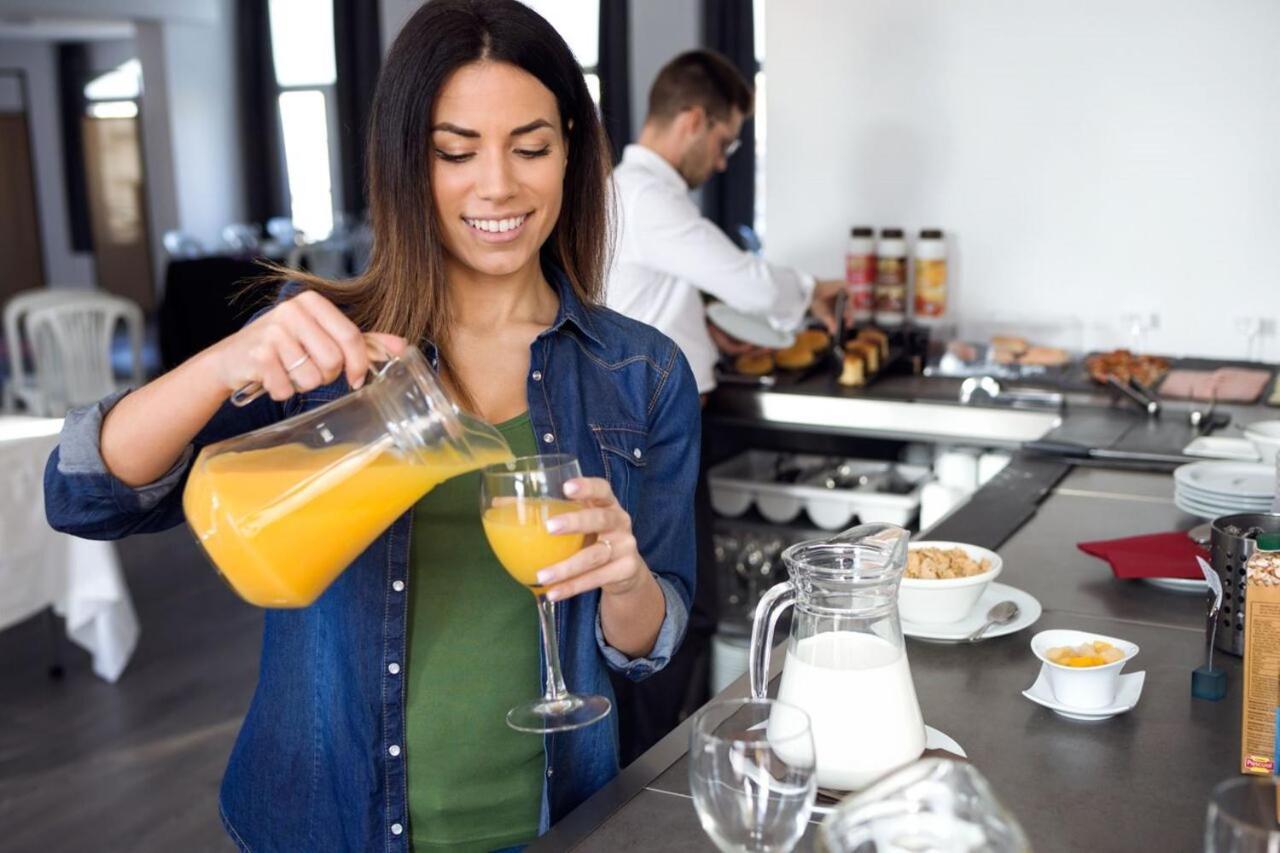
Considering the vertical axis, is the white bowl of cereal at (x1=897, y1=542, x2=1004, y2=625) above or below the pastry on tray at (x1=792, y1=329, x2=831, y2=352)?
below

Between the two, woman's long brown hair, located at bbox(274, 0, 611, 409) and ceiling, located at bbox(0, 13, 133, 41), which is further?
ceiling, located at bbox(0, 13, 133, 41)

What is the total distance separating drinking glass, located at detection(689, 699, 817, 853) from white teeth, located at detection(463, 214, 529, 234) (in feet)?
1.91

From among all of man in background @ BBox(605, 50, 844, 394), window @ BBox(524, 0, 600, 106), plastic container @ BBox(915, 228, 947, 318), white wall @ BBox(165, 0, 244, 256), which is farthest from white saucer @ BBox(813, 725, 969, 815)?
white wall @ BBox(165, 0, 244, 256)

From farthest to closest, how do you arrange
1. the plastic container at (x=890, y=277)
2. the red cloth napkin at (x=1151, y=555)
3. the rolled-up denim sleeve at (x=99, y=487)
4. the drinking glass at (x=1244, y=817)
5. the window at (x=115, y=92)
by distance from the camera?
the window at (x=115, y=92)
the plastic container at (x=890, y=277)
the red cloth napkin at (x=1151, y=555)
the rolled-up denim sleeve at (x=99, y=487)
the drinking glass at (x=1244, y=817)

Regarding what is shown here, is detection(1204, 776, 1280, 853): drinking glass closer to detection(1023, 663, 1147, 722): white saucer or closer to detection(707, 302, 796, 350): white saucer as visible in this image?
detection(1023, 663, 1147, 722): white saucer

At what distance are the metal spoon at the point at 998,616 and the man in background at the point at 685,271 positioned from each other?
1342 mm

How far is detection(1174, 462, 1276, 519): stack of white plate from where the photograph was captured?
166 centimetres

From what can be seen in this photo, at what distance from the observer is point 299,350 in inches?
38.7

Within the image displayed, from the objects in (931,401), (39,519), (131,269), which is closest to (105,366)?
(39,519)

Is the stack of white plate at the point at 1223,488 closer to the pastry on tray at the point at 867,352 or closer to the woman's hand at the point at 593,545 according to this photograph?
the woman's hand at the point at 593,545

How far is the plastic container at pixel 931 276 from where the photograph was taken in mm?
3088

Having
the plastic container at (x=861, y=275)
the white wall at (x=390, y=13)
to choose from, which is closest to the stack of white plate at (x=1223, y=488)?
the plastic container at (x=861, y=275)

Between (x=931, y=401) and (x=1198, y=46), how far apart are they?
1006 millimetres

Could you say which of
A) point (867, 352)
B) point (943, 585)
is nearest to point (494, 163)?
point (943, 585)
